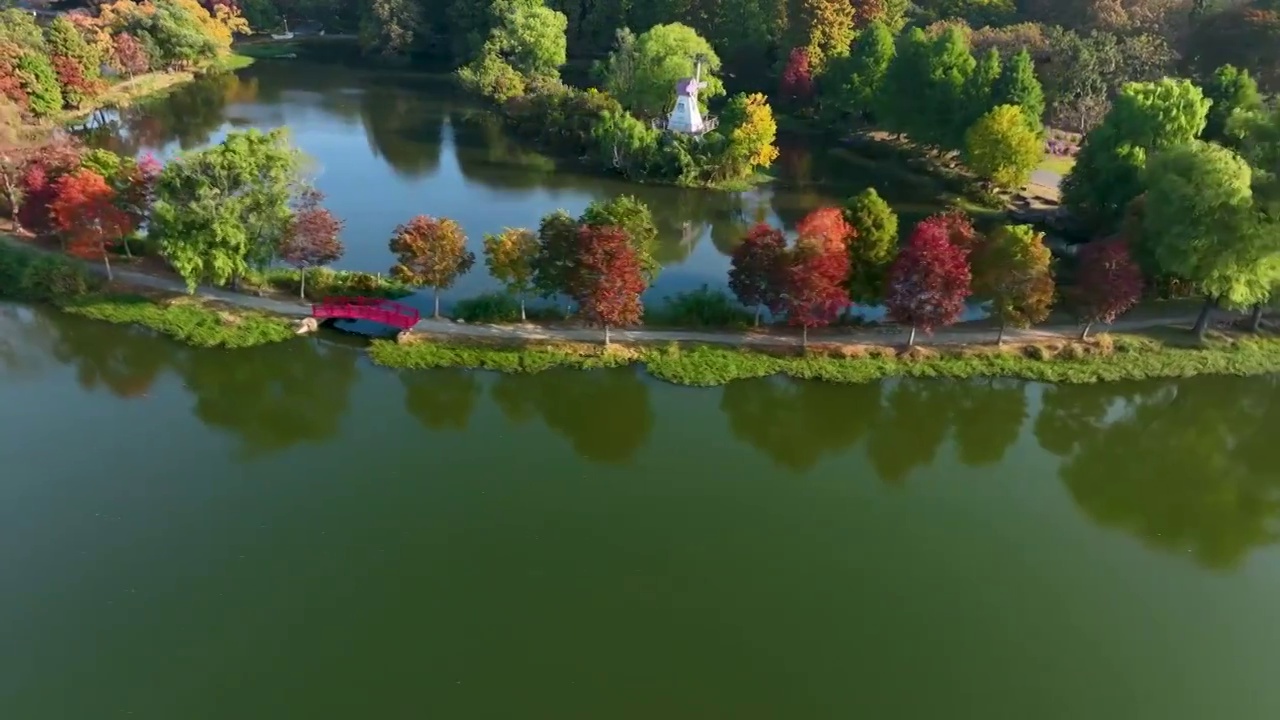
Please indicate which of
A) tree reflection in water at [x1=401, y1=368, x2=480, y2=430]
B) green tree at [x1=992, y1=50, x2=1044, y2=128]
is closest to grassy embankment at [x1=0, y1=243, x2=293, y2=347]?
tree reflection in water at [x1=401, y1=368, x2=480, y2=430]

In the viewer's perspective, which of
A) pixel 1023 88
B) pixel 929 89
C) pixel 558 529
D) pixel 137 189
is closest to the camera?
pixel 558 529

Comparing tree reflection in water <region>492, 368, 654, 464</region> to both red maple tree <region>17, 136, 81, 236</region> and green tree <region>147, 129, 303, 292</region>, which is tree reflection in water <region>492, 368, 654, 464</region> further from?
red maple tree <region>17, 136, 81, 236</region>

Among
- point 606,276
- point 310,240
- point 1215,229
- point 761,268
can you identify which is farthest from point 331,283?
point 1215,229

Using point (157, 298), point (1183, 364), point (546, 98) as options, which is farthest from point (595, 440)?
point (546, 98)

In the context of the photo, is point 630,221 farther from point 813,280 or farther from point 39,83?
point 39,83

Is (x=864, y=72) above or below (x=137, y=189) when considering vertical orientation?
above

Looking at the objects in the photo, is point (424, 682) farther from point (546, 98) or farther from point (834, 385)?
point (546, 98)
